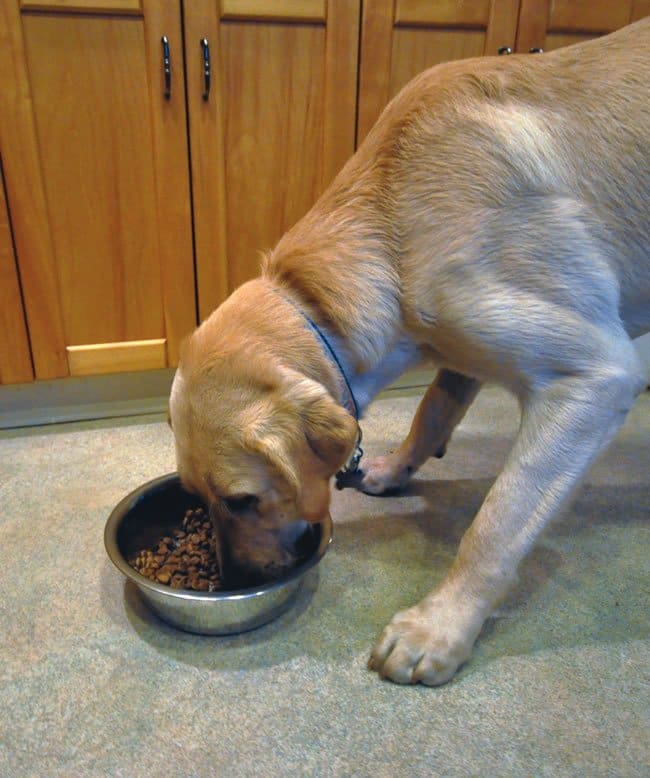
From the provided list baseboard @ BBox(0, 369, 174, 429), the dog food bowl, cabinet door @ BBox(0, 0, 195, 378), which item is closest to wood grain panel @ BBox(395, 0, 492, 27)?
cabinet door @ BBox(0, 0, 195, 378)

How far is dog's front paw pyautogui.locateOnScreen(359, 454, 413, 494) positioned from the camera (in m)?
1.74

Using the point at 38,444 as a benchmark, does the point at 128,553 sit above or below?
above

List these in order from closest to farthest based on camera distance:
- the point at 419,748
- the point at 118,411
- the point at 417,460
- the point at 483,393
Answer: the point at 419,748 → the point at 417,460 → the point at 118,411 → the point at 483,393

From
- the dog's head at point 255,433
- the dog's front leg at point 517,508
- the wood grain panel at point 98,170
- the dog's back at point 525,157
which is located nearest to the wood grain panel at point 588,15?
the dog's back at point 525,157

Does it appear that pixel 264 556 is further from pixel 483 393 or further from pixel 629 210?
pixel 483 393

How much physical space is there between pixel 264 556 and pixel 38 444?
113 cm

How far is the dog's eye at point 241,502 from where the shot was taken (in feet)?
3.71

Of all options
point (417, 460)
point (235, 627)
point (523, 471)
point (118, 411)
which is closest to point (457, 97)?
point (523, 471)

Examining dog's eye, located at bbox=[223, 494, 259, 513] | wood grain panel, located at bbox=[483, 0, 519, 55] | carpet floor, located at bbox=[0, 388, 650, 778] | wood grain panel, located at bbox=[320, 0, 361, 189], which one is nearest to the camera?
carpet floor, located at bbox=[0, 388, 650, 778]

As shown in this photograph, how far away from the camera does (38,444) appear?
79.2 inches

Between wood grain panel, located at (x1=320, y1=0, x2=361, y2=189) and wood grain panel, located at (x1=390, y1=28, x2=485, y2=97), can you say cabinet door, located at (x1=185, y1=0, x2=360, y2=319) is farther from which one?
wood grain panel, located at (x1=390, y1=28, x2=485, y2=97)

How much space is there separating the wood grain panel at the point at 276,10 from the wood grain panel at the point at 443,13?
0.25m

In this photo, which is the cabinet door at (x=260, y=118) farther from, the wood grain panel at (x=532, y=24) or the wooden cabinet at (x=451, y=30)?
the wood grain panel at (x=532, y=24)

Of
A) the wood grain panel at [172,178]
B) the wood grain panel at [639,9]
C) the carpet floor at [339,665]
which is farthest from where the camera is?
the wood grain panel at [639,9]
